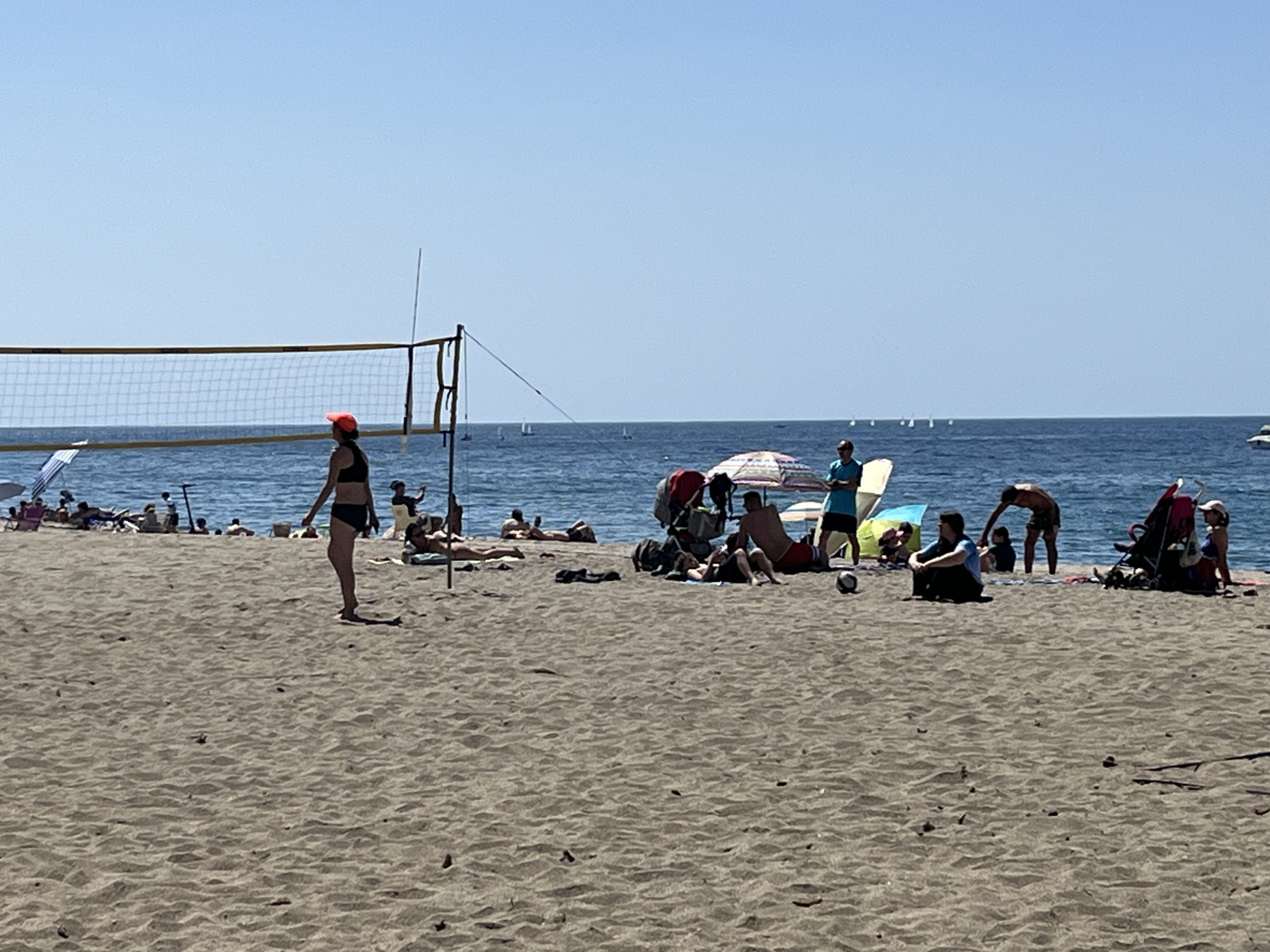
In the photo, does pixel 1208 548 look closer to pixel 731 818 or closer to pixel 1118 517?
pixel 731 818

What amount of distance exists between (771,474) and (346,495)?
759cm

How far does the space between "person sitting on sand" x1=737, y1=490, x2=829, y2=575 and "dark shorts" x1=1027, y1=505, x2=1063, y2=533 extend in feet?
9.16

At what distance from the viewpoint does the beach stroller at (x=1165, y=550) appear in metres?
12.0

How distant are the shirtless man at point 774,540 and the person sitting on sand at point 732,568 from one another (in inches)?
24.7

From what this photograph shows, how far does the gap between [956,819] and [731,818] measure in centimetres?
80

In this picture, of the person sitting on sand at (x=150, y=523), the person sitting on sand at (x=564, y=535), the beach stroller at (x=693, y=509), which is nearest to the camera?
the beach stroller at (x=693, y=509)

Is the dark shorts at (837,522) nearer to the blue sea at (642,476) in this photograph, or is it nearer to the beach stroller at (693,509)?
the beach stroller at (693,509)

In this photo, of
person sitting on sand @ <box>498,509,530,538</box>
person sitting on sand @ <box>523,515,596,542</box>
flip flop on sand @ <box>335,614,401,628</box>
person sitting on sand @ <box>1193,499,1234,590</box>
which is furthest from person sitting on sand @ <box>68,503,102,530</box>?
person sitting on sand @ <box>1193,499,1234,590</box>

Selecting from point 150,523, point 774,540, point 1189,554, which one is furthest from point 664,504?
point 150,523

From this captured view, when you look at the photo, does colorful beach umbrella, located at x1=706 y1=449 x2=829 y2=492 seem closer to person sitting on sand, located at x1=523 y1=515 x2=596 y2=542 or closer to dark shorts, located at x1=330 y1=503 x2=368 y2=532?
person sitting on sand, located at x1=523 y1=515 x2=596 y2=542

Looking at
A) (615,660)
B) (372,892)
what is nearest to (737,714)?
(615,660)

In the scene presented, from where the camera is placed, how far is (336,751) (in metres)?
6.21

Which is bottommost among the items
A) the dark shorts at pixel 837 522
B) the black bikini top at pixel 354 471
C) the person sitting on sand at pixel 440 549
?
the person sitting on sand at pixel 440 549

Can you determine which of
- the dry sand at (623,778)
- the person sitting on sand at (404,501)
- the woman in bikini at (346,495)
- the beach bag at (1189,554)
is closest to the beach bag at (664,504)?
the dry sand at (623,778)
